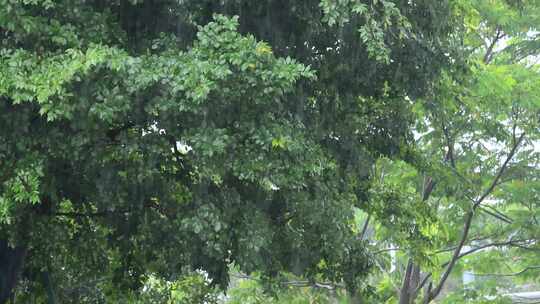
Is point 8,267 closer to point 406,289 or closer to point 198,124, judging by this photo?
point 198,124

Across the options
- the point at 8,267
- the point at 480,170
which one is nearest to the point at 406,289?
the point at 480,170

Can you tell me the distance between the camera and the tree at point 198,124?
19.5 feet

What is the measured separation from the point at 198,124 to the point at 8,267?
358 cm

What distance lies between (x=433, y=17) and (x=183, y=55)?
2.62 metres

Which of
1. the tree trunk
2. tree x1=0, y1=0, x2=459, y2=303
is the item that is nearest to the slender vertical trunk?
tree x1=0, y1=0, x2=459, y2=303

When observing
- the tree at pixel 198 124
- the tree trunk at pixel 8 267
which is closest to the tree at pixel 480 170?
the tree at pixel 198 124

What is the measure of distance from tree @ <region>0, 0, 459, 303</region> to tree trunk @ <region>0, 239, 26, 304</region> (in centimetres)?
2

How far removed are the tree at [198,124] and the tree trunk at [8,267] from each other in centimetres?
2

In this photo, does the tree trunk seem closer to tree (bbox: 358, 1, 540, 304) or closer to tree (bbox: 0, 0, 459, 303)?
tree (bbox: 0, 0, 459, 303)

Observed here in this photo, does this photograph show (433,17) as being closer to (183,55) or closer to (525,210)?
(183,55)

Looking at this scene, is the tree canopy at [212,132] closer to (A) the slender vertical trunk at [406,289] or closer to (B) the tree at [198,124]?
(B) the tree at [198,124]

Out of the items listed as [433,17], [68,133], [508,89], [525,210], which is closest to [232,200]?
[68,133]

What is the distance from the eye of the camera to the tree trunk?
28.0 ft

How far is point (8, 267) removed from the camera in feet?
28.5
